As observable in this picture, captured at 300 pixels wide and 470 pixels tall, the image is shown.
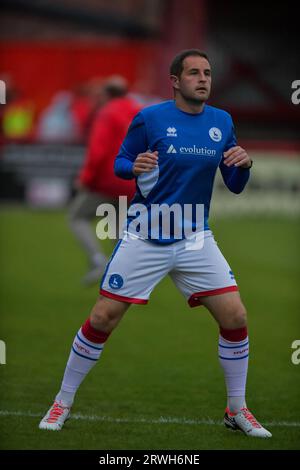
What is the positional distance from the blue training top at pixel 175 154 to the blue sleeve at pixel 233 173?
0.15ft

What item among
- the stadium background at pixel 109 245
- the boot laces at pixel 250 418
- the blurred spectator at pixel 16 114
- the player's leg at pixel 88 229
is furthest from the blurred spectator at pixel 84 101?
the boot laces at pixel 250 418

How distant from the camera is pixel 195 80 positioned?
6859mm

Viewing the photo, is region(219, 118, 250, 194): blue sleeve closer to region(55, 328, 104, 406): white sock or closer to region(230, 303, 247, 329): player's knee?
region(230, 303, 247, 329): player's knee

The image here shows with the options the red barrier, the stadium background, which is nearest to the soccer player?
the stadium background

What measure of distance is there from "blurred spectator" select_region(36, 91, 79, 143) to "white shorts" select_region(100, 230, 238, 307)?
18743 millimetres

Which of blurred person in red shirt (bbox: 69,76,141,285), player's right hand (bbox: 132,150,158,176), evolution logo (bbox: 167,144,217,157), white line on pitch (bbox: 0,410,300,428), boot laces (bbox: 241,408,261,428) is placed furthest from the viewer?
blurred person in red shirt (bbox: 69,76,141,285)

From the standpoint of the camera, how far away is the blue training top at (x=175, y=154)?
270 inches

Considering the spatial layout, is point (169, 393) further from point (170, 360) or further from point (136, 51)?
point (136, 51)

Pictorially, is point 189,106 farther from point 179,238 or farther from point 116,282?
point 116,282

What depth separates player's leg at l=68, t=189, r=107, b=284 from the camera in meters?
13.4

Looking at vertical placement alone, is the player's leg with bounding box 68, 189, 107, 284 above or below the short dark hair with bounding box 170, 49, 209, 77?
below

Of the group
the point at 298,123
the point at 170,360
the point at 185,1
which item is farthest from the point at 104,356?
the point at 298,123
